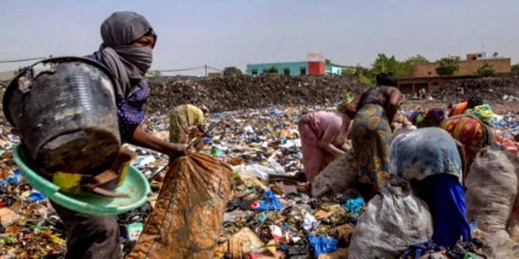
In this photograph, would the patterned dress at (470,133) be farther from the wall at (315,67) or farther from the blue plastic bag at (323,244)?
the wall at (315,67)

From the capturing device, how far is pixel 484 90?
80.9ft

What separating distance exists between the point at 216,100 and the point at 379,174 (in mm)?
18545

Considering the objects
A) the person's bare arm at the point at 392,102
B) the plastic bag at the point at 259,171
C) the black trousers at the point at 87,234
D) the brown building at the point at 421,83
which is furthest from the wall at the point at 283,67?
the black trousers at the point at 87,234

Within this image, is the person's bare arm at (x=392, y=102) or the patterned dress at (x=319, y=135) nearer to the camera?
the person's bare arm at (x=392, y=102)

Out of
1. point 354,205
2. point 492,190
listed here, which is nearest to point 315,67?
point 354,205

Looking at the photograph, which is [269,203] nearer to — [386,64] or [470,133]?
[470,133]

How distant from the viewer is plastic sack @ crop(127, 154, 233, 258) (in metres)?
2.21

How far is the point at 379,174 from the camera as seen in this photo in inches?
159

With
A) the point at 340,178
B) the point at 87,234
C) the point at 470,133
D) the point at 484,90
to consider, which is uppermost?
the point at 470,133

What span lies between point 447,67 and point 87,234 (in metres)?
42.2

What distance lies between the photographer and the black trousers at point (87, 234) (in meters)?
1.99

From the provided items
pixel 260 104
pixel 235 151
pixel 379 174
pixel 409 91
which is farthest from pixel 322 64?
pixel 379 174

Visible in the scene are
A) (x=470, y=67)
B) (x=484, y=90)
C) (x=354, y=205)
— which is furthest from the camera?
(x=470, y=67)

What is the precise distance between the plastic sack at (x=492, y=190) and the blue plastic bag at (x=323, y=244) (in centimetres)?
95
